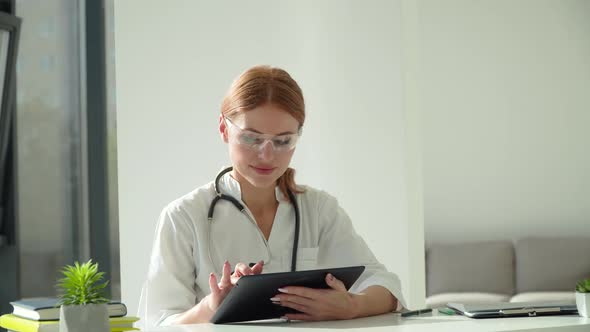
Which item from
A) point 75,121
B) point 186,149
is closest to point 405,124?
point 186,149

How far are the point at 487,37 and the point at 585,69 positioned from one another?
89cm

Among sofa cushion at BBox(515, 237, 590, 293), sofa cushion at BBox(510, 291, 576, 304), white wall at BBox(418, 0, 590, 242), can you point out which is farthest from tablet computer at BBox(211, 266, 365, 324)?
white wall at BBox(418, 0, 590, 242)

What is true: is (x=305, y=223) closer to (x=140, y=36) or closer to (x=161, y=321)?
(x=161, y=321)

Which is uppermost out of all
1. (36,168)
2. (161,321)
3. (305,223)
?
(36,168)

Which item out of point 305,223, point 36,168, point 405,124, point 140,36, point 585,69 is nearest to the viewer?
point 305,223

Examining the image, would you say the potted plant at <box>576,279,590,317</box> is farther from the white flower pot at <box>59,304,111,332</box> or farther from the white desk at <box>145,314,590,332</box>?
the white flower pot at <box>59,304,111,332</box>

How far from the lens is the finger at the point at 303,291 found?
85.3 inches

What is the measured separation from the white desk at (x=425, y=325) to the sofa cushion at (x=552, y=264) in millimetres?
4820

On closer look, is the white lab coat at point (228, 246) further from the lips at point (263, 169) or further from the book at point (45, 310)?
the book at point (45, 310)

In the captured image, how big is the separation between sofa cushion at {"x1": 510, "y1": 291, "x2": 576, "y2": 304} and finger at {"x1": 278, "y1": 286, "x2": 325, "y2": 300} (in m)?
4.73

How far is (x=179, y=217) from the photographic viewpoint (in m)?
2.62

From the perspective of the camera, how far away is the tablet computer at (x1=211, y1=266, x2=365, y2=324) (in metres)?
2.06

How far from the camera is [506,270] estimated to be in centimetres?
712

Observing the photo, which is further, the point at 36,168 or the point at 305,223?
the point at 36,168
